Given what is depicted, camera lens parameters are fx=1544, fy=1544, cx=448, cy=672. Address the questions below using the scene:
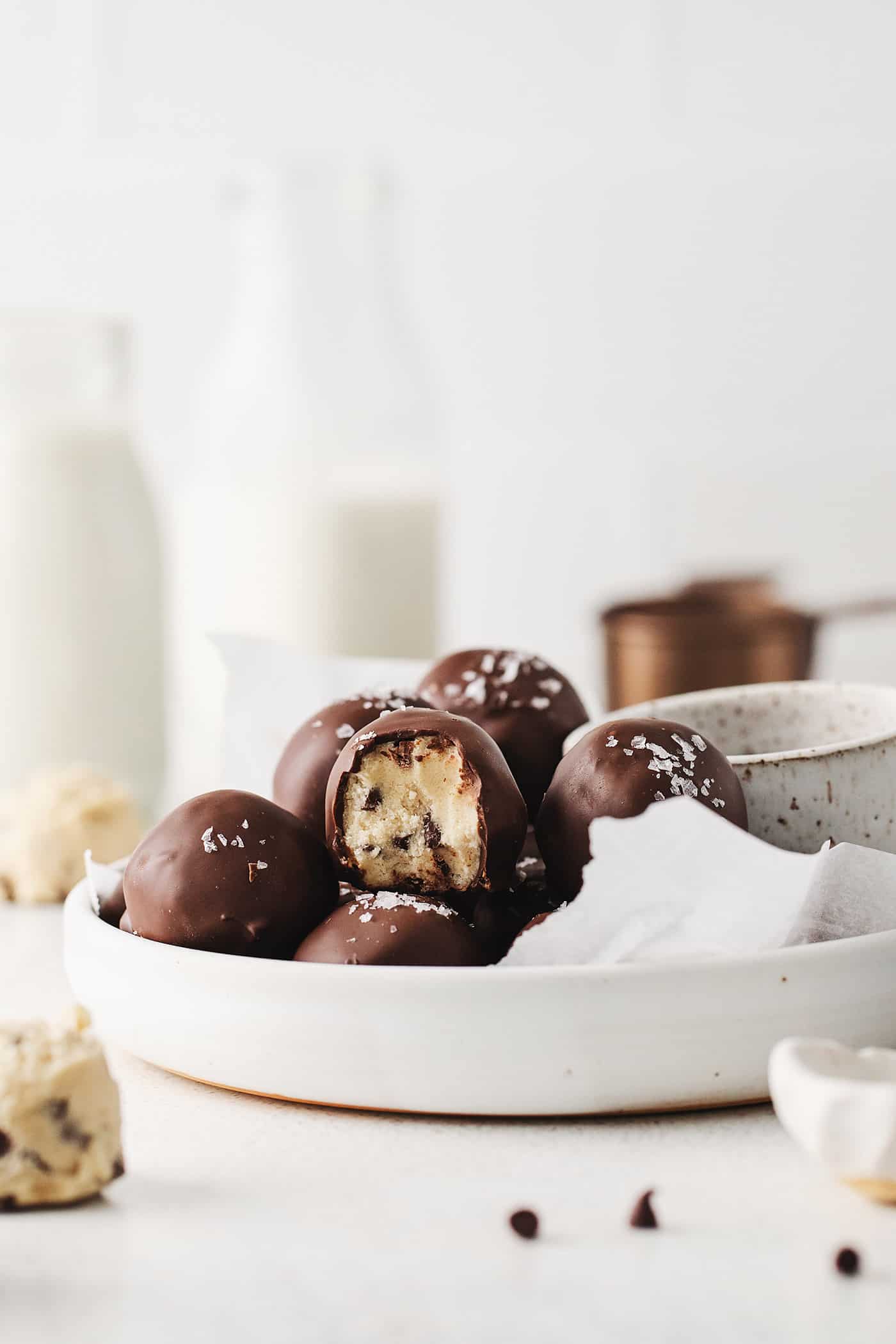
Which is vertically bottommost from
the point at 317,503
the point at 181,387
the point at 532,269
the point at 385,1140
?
the point at 385,1140

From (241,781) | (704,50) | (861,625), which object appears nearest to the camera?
(241,781)

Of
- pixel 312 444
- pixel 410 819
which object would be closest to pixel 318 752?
pixel 410 819

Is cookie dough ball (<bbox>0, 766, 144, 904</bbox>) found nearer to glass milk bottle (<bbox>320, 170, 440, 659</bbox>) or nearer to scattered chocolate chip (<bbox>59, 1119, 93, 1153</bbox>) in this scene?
glass milk bottle (<bbox>320, 170, 440, 659</bbox>)

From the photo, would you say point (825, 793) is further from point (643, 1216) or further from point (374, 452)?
point (374, 452)

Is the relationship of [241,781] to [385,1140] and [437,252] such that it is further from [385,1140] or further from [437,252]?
[437,252]

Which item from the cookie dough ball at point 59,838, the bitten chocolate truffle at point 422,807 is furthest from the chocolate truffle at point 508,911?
the cookie dough ball at point 59,838

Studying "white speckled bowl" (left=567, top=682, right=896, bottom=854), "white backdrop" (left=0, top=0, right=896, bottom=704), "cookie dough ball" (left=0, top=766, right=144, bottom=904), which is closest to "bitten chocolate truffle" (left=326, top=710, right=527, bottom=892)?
"white speckled bowl" (left=567, top=682, right=896, bottom=854)

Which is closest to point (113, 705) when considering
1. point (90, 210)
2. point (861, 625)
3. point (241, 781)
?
point (241, 781)
